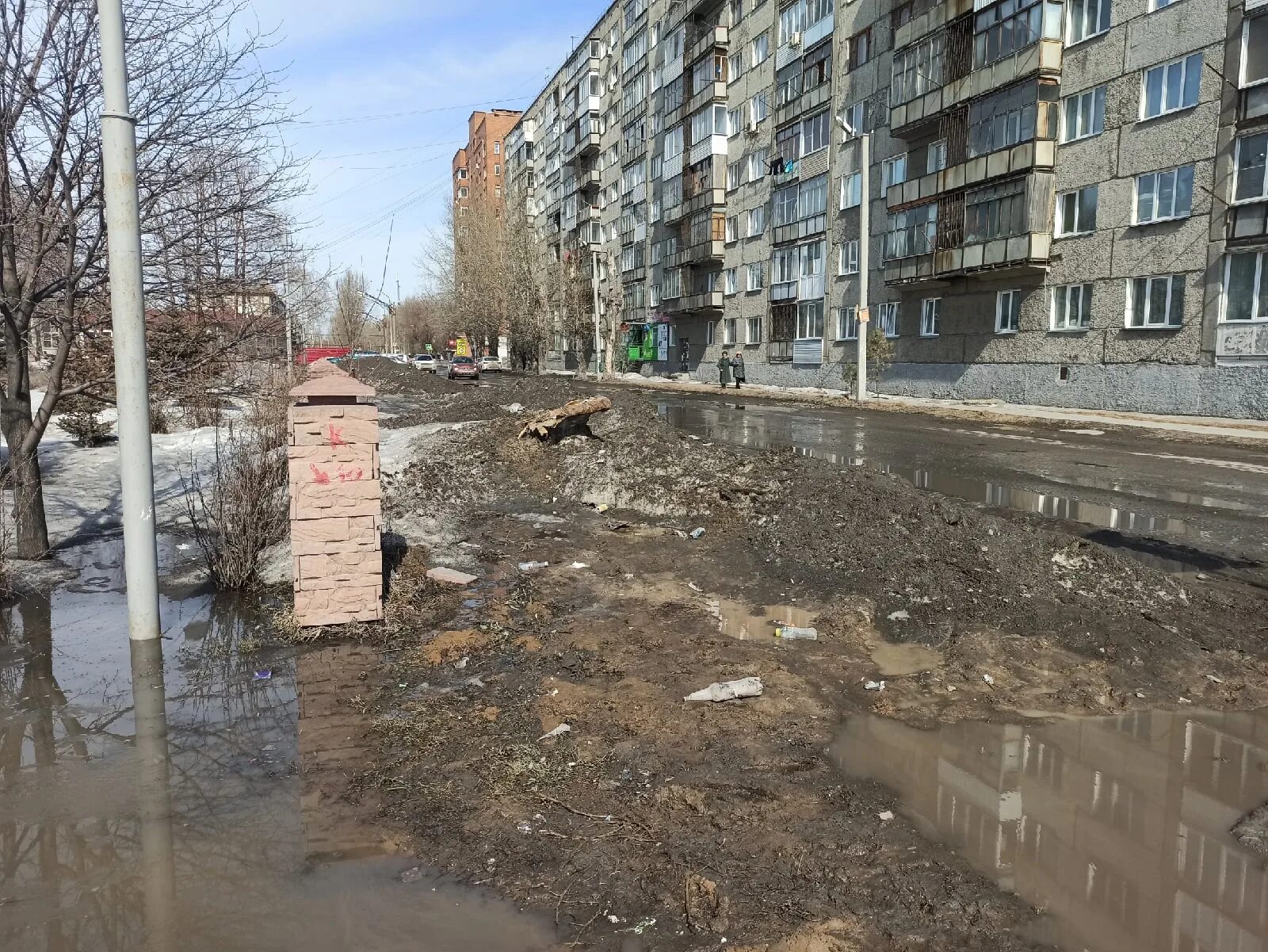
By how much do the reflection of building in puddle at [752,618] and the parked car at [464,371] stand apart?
46100 millimetres

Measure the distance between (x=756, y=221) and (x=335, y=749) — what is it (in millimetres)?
46249

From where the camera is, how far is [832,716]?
15.9 ft

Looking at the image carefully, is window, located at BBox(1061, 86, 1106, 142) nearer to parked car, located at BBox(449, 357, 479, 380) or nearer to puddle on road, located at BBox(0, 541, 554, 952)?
puddle on road, located at BBox(0, 541, 554, 952)

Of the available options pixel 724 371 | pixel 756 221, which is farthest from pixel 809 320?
pixel 756 221

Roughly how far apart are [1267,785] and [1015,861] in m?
1.50

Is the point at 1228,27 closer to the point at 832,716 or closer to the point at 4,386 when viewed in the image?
the point at 832,716

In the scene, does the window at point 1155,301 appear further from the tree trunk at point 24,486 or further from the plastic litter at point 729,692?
the tree trunk at point 24,486

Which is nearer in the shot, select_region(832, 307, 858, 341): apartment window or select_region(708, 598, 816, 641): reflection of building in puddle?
select_region(708, 598, 816, 641): reflection of building in puddle

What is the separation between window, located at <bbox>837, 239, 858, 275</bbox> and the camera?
38.9 m

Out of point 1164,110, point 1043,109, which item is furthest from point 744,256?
point 1164,110

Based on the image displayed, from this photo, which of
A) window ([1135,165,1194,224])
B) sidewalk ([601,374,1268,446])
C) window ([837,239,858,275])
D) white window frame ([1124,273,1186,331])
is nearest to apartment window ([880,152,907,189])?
window ([837,239,858,275])

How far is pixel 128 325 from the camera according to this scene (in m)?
5.71

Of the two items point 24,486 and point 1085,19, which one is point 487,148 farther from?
point 24,486

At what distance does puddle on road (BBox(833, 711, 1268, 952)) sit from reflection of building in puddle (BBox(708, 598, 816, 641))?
1.64 meters
